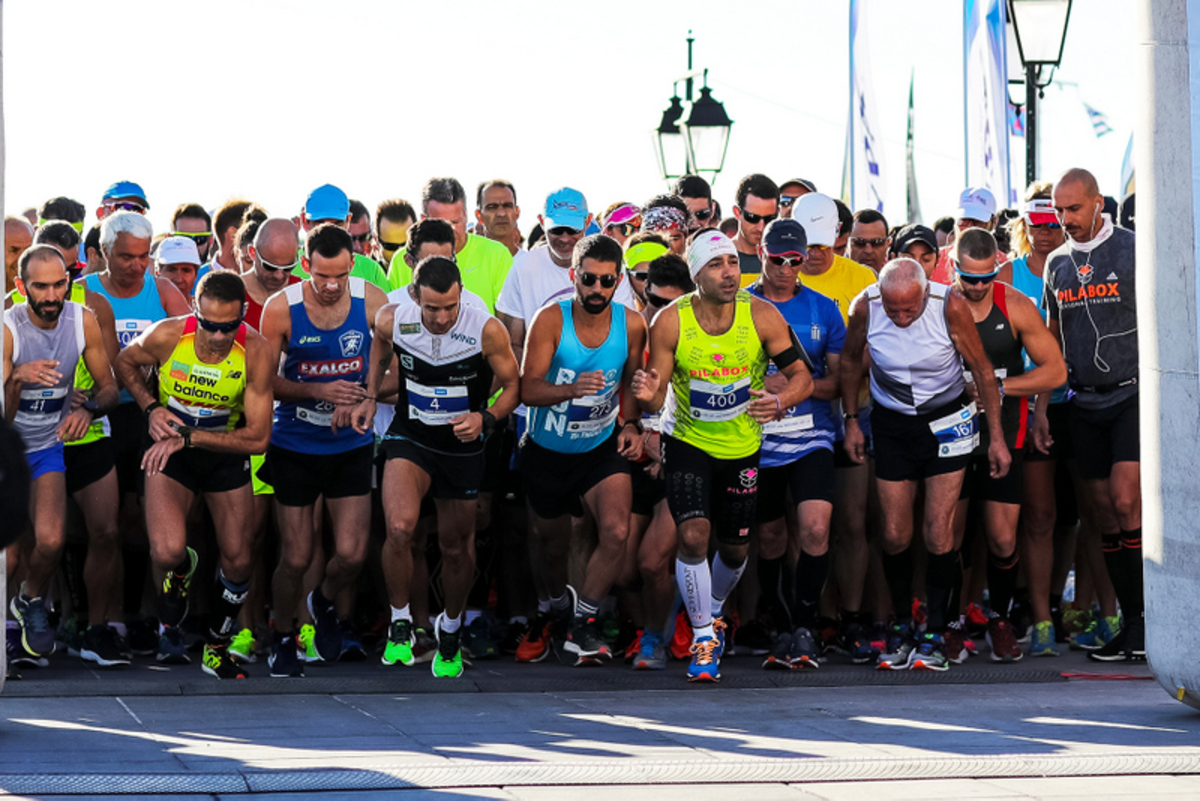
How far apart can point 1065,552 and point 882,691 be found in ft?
7.76

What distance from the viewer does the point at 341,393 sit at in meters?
8.04

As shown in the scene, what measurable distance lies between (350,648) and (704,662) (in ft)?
6.29

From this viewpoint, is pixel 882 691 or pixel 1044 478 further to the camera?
pixel 1044 478

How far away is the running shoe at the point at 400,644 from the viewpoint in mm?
8297

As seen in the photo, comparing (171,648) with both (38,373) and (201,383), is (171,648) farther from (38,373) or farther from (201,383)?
(38,373)

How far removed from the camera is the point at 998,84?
16547mm

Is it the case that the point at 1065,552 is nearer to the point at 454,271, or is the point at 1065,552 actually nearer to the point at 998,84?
the point at 454,271

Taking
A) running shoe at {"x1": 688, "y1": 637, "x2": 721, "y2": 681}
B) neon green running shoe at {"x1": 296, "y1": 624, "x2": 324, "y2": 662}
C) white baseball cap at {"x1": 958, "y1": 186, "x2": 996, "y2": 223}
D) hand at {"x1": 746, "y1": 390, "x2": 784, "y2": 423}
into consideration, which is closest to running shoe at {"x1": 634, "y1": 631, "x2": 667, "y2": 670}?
running shoe at {"x1": 688, "y1": 637, "x2": 721, "y2": 681}

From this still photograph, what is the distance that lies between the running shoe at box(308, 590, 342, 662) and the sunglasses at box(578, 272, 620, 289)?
2.17 meters

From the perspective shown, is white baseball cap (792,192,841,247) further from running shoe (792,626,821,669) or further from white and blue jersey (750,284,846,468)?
running shoe (792,626,821,669)

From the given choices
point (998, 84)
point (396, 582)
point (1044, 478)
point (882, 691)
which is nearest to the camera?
point (882, 691)

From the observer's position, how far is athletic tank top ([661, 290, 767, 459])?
26.2 ft

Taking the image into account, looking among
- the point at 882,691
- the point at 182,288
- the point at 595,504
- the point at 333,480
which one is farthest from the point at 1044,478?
the point at 182,288

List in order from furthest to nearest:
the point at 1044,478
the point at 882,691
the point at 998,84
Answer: the point at 998,84 → the point at 1044,478 → the point at 882,691
